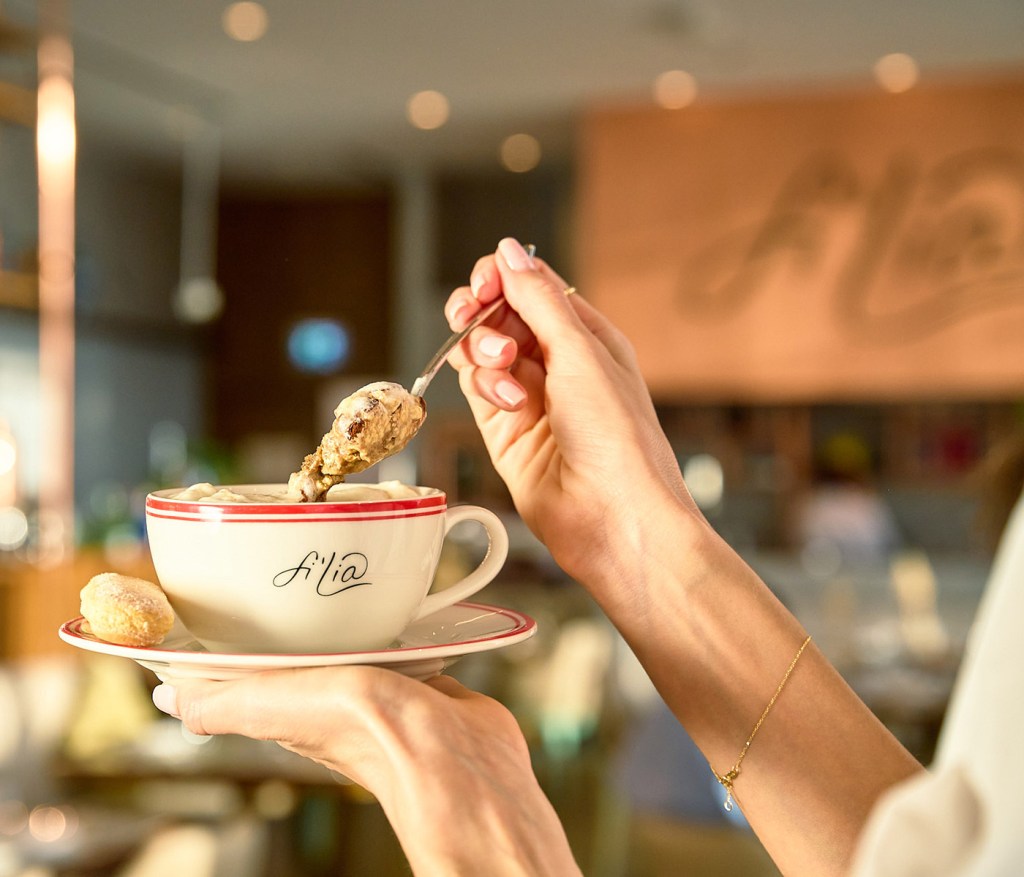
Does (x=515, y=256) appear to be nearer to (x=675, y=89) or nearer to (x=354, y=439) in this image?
(x=354, y=439)

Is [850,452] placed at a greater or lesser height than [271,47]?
lesser

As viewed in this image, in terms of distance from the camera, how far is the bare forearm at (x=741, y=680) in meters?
0.65

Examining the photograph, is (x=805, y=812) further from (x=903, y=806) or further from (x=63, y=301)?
(x=63, y=301)

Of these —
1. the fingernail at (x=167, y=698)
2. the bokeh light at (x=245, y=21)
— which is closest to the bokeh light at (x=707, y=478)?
the bokeh light at (x=245, y=21)

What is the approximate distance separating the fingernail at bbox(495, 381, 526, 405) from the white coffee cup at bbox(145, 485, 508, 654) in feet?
0.46

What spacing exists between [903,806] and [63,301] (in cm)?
344

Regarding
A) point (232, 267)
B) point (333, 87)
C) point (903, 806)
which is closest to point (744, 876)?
point (903, 806)

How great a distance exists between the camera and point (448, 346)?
0.65 m

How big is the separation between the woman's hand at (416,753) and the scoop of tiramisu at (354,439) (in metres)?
0.10

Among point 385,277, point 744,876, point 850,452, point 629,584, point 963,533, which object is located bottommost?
point 744,876

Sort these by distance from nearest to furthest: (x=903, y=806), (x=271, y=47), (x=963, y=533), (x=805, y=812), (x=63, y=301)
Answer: (x=903, y=806)
(x=805, y=812)
(x=63, y=301)
(x=271, y=47)
(x=963, y=533)

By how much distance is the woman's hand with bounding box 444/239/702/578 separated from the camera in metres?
0.65

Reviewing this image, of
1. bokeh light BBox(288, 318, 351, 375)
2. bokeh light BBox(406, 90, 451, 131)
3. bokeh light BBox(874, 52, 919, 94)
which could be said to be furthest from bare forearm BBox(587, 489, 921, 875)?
bokeh light BBox(288, 318, 351, 375)

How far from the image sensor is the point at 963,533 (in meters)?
5.04
